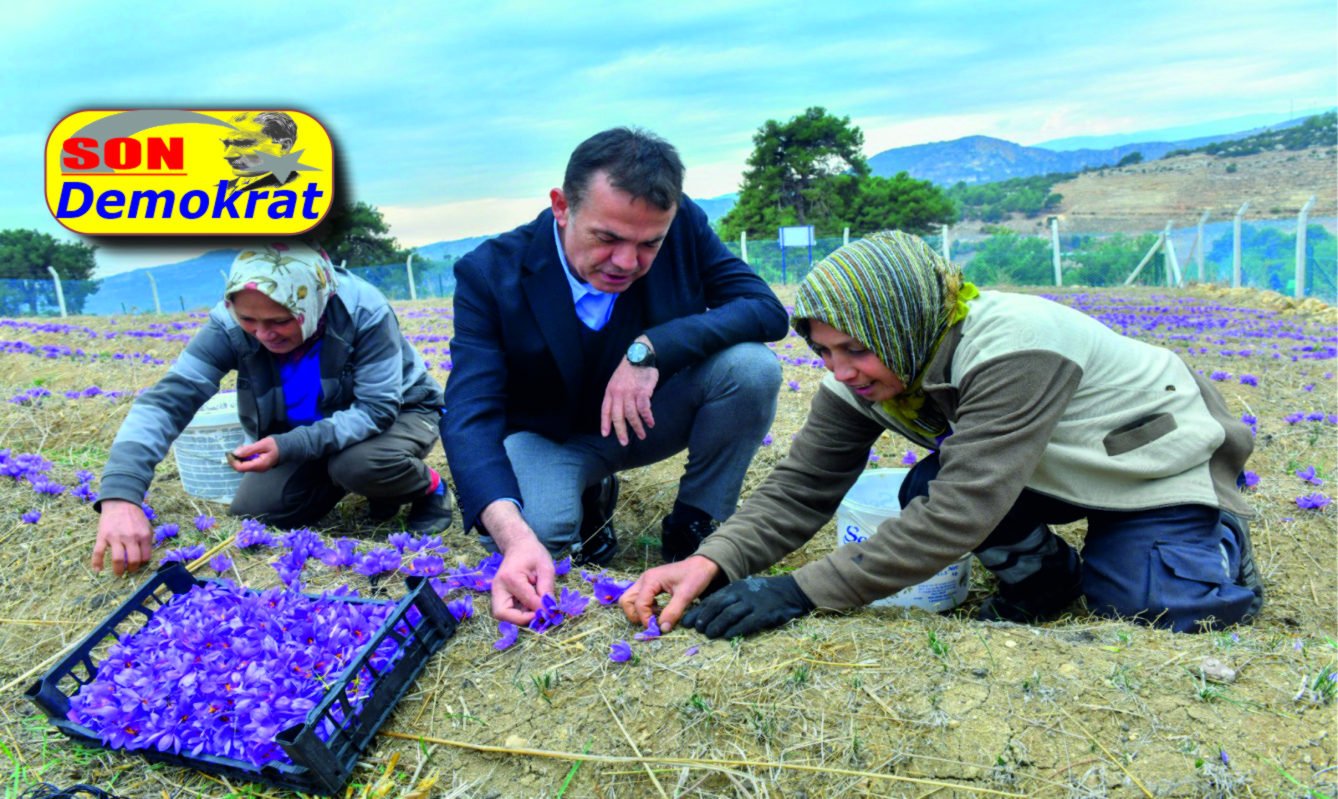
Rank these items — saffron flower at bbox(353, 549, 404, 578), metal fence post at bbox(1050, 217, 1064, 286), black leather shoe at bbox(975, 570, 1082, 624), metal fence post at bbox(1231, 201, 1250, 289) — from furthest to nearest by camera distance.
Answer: metal fence post at bbox(1050, 217, 1064, 286) → metal fence post at bbox(1231, 201, 1250, 289) → black leather shoe at bbox(975, 570, 1082, 624) → saffron flower at bbox(353, 549, 404, 578)

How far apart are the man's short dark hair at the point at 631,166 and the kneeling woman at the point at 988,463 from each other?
63 cm

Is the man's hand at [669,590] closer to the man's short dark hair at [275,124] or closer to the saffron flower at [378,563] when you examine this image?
the saffron flower at [378,563]

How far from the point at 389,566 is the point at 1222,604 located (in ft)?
8.18

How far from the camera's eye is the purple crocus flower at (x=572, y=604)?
2.20 metres

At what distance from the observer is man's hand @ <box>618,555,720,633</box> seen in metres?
2.16

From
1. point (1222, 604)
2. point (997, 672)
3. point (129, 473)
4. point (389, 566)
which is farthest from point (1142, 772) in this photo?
point (129, 473)

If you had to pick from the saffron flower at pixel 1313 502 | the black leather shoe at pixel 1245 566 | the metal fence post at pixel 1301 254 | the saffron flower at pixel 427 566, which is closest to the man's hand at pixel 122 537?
the saffron flower at pixel 427 566

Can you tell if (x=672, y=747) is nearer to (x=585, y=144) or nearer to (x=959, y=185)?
(x=585, y=144)

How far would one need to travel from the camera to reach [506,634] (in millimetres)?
2123

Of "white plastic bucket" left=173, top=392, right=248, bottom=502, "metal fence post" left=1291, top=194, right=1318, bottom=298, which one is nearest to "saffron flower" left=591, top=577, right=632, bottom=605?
"white plastic bucket" left=173, top=392, right=248, bottom=502

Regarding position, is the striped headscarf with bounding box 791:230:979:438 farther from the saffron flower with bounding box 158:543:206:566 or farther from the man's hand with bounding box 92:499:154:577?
the man's hand with bounding box 92:499:154:577

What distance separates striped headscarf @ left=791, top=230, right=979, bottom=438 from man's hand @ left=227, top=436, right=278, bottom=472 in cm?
224

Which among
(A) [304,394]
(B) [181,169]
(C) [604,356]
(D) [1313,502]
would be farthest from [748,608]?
(B) [181,169]

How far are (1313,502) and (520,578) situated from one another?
11.8 feet
